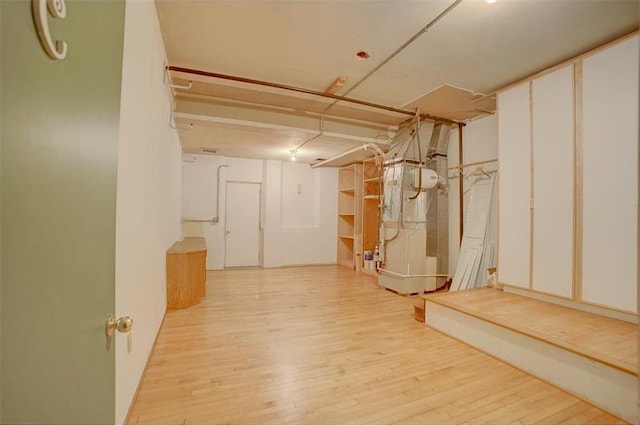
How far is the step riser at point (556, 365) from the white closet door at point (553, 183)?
0.99 metres

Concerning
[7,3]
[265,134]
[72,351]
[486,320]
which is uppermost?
[265,134]

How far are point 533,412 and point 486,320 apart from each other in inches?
34.2

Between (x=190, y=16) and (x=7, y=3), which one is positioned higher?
(x=190, y=16)

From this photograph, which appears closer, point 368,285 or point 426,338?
point 426,338

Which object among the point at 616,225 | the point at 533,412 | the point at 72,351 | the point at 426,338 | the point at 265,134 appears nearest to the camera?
the point at 72,351

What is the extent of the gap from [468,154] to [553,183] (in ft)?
5.50

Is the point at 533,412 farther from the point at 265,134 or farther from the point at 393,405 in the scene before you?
the point at 265,134

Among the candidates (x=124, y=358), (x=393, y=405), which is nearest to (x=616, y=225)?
(x=393, y=405)

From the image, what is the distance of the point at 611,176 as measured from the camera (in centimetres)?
252

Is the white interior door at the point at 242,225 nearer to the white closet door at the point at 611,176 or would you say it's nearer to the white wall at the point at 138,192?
the white wall at the point at 138,192

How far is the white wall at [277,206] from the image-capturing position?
20.6ft

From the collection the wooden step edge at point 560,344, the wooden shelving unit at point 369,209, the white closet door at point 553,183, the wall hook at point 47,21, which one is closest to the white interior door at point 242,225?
the wooden shelving unit at point 369,209

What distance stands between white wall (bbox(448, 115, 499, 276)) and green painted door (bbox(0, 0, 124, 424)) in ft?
14.5

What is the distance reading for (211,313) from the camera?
11.5ft
